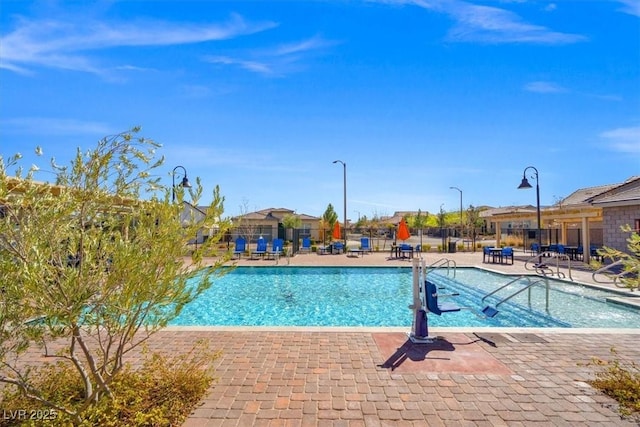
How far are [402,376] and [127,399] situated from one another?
111 inches

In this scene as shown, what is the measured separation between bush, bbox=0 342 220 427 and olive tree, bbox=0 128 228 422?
0.39 feet

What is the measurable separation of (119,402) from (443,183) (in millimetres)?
36112

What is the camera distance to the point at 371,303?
9.09 meters

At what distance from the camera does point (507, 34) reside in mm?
8562

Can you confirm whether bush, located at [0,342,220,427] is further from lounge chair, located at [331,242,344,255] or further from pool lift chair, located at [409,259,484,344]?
lounge chair, located at [331,242,344,255]

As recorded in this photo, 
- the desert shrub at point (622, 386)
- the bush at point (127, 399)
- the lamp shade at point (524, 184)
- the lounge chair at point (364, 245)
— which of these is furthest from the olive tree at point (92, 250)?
the lounge chair at point (364, 245)

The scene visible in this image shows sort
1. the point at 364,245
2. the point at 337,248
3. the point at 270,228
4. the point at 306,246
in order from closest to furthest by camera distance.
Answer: the point at 364,245 < the point at 337,248 < the point at 306,246 < the point at 270,228

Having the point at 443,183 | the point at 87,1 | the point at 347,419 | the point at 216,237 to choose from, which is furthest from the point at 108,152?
the point at 443,183

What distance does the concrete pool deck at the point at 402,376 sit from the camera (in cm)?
→ 292

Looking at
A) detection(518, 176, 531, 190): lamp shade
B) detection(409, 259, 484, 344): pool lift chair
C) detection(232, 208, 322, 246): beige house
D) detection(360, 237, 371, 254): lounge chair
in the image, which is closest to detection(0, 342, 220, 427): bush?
detection(409, 259, 484, 344): pool lift chair

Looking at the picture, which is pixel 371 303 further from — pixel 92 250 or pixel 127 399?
pixel 92 250

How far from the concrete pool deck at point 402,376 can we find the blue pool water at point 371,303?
157 cm

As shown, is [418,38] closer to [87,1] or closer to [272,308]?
[87,1]

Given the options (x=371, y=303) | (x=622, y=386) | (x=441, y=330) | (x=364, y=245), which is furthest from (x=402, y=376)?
(x=364, y=245)
